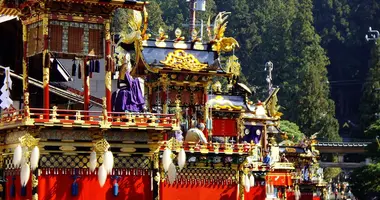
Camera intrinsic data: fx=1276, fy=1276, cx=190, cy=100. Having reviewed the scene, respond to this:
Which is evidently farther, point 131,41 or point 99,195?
point 131,41

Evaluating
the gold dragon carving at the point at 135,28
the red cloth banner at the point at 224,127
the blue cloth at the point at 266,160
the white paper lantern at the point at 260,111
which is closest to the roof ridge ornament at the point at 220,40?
the gold dragon carving at the point at 135,28

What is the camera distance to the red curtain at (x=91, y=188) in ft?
161

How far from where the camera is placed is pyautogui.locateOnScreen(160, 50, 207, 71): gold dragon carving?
6284cm

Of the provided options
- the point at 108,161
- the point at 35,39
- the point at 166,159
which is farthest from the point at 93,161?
the point at 35,39

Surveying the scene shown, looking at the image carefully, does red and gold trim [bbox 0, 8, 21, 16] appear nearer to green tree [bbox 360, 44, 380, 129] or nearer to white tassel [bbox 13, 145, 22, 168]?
white tassel [bbox 13, 145, 22, 168]

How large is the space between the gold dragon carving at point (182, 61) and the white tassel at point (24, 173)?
16341 mm

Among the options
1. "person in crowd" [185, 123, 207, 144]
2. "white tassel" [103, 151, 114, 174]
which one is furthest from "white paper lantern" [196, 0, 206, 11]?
"white tassel" [103, 151, 114, 174]

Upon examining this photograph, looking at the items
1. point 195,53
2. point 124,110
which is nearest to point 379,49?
point 195,53

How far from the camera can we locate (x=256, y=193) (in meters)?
68.8

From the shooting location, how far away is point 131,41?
6184cm

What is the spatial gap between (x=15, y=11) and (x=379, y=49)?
11619 cm

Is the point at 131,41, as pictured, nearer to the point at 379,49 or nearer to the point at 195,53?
the point at 195,53

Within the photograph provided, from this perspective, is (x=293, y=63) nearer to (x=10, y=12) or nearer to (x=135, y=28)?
(x=135, y=28)

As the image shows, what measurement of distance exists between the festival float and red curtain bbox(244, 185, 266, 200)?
13.8 ft
